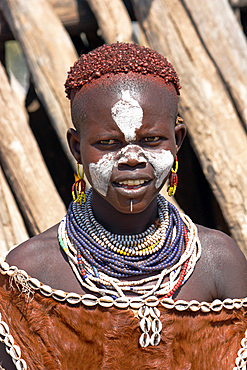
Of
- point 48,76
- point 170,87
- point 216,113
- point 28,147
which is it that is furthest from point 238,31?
point 170,87

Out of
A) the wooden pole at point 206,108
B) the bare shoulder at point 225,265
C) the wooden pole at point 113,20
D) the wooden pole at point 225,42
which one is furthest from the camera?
A: the wooden pole at point 113,20

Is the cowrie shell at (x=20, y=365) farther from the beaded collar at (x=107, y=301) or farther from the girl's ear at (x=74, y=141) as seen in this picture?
the girl's ear at (x=74, y=141)

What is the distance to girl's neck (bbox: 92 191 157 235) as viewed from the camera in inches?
71.7

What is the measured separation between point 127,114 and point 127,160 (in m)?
0.14

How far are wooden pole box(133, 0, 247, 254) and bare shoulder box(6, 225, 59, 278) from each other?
4.40ft

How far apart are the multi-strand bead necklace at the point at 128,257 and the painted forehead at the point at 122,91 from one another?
391mm

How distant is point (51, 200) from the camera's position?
10.5 ft

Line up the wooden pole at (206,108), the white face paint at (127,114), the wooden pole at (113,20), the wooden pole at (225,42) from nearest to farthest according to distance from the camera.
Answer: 1. the white face paint at (127,114)
2. the wooden pole at (206,108)
3. the wooden pole at (225,42)
4. the wooden pole at (113,20)

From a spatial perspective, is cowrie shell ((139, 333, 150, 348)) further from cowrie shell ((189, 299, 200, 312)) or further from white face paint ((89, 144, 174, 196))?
white face paint ((89, 144, 174, 196))

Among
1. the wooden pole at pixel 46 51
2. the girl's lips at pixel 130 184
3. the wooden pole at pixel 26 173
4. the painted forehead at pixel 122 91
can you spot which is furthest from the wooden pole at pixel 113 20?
the girl's lips at pixel 130 184

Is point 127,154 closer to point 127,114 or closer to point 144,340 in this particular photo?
point 127,114

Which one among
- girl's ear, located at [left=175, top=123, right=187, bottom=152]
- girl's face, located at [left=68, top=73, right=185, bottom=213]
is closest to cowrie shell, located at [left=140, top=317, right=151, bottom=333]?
girl's face, located at [left=68, top=73, right=185, bottom=213]

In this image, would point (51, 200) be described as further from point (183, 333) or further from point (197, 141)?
point (183, 333)

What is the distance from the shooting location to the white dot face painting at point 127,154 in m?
1.67
